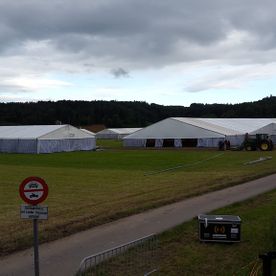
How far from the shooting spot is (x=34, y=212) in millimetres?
7727

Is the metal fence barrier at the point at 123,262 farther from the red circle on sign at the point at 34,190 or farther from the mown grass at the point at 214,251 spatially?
the red circle on sign at the point at 34,190

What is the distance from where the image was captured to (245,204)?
16.6 meters

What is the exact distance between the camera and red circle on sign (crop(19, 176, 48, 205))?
7707 mm

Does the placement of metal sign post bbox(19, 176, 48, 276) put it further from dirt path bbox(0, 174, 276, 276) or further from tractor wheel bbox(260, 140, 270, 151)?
tractor wheel bbox(260, 140, 270, 151)

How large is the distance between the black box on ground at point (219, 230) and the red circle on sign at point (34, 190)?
4.43 meters

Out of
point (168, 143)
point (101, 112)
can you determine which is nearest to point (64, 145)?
point (168, 143)

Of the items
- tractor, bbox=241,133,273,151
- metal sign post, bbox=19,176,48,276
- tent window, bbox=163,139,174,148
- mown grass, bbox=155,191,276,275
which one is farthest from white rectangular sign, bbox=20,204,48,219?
tent window, bbox=163,139,174,148

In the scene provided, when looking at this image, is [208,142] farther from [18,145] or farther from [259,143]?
[18,145]

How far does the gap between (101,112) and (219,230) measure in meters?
182

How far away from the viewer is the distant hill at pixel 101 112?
502ft

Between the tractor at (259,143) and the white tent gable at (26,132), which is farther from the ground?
the white tent gable at (26,132)

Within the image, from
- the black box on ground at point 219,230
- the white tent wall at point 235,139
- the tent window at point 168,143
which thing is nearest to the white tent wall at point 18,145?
the tent window at point 168,143

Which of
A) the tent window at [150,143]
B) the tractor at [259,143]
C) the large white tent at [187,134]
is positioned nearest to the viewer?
the tractor at [259,143]

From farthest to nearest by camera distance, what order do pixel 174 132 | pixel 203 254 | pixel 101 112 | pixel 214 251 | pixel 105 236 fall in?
pixel 101 112, pixel 174 132, pixel 105 236, pixel 214 251, pixel 203 254
